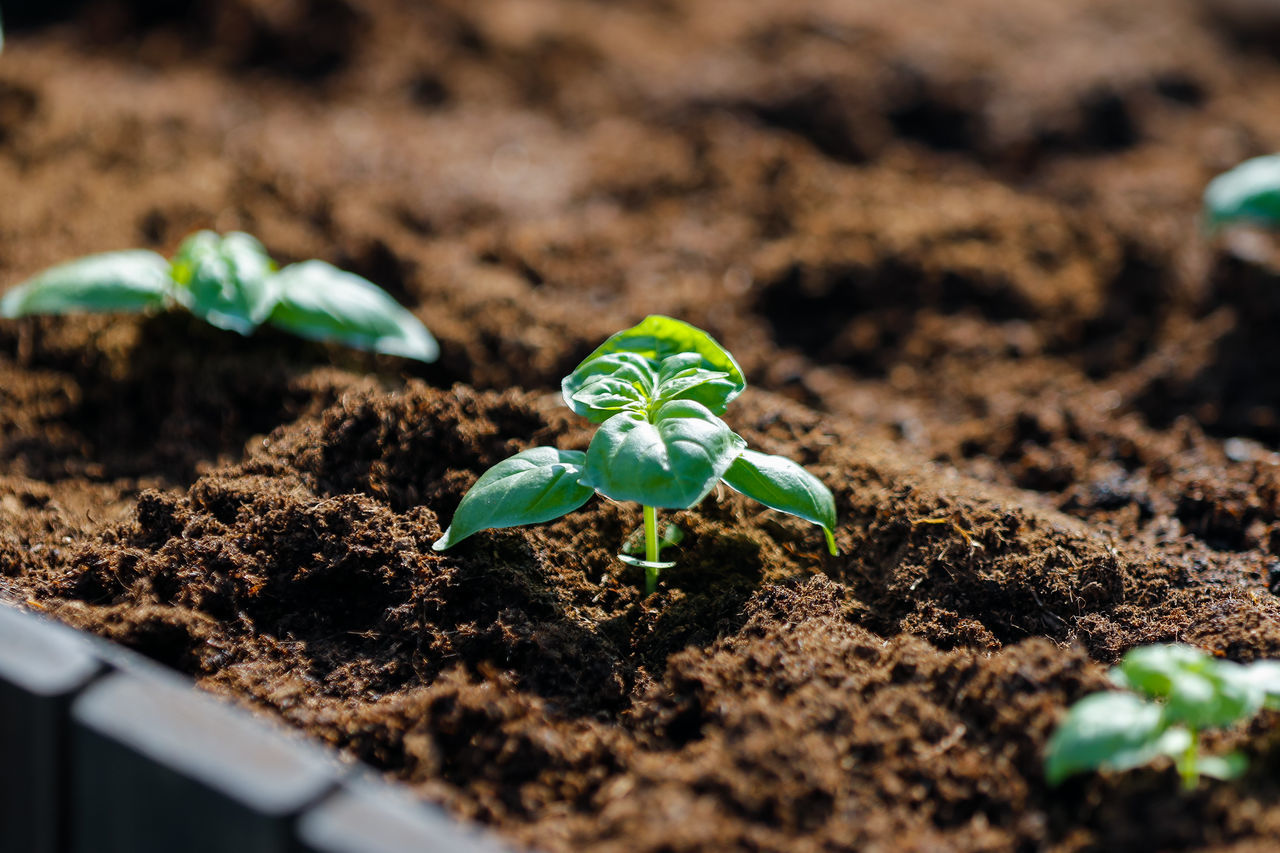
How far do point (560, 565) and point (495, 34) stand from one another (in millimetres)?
3323

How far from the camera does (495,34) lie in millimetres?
4383

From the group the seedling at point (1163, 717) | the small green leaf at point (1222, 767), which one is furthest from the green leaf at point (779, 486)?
the small green leaf at point (1222, 767)

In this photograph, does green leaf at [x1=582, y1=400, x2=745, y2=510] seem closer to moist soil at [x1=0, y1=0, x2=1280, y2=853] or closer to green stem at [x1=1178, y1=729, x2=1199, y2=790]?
moist soil at [x1=0, y1=0, x2=1280, y2=853]

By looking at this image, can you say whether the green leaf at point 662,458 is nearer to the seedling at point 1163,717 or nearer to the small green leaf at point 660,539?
the small green leaf at point 660,539

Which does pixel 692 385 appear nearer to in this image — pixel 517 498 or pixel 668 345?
pixel 668 345

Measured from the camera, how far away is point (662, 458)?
1.42 meters

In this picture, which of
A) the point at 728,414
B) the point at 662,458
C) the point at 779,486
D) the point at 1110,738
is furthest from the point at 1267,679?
the point at 728,414


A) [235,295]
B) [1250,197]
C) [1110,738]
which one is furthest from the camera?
[1250,197]

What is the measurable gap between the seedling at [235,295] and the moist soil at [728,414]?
138 millimetres

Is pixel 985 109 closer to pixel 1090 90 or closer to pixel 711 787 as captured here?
pixel 1090 90

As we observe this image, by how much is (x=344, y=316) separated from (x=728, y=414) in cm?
83

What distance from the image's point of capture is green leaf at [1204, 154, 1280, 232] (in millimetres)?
2451

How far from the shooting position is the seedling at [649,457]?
1.42m

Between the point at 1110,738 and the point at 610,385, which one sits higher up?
the point at 610,385
